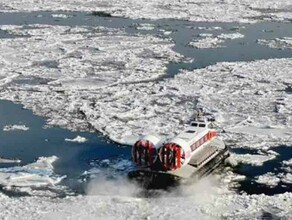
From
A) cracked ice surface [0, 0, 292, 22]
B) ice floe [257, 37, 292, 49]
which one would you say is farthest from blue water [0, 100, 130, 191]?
cracked ice surface [0, 0, 292, 22]

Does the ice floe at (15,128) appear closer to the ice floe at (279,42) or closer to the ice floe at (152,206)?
the ice floe at (152,206)

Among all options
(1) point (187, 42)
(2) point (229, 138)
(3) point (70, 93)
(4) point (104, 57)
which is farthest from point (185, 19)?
(2) point (229, 138)

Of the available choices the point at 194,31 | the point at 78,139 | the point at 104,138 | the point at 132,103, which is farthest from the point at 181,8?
the point at 78,139

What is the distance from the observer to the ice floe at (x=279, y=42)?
948 inches

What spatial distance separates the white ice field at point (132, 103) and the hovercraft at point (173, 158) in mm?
287

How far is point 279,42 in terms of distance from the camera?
81.1 feet

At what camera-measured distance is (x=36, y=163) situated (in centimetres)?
1283

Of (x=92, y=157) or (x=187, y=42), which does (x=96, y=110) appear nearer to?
(x=92, y=157)

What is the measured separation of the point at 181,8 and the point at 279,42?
888 cm

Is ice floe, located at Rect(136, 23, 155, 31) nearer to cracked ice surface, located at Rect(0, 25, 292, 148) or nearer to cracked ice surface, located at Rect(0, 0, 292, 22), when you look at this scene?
cracked ice surface, located at Rect(0, 0, 292, 22)

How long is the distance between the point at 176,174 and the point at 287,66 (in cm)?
1045

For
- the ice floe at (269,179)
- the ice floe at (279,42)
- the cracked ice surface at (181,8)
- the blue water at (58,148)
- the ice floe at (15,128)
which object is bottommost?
the ice floe at (269,179)

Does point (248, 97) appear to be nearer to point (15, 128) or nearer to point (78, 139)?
point (78, 139)

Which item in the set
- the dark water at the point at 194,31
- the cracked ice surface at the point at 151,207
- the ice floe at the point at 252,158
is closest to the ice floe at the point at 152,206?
the cracked ice surface at the point at 151,207
